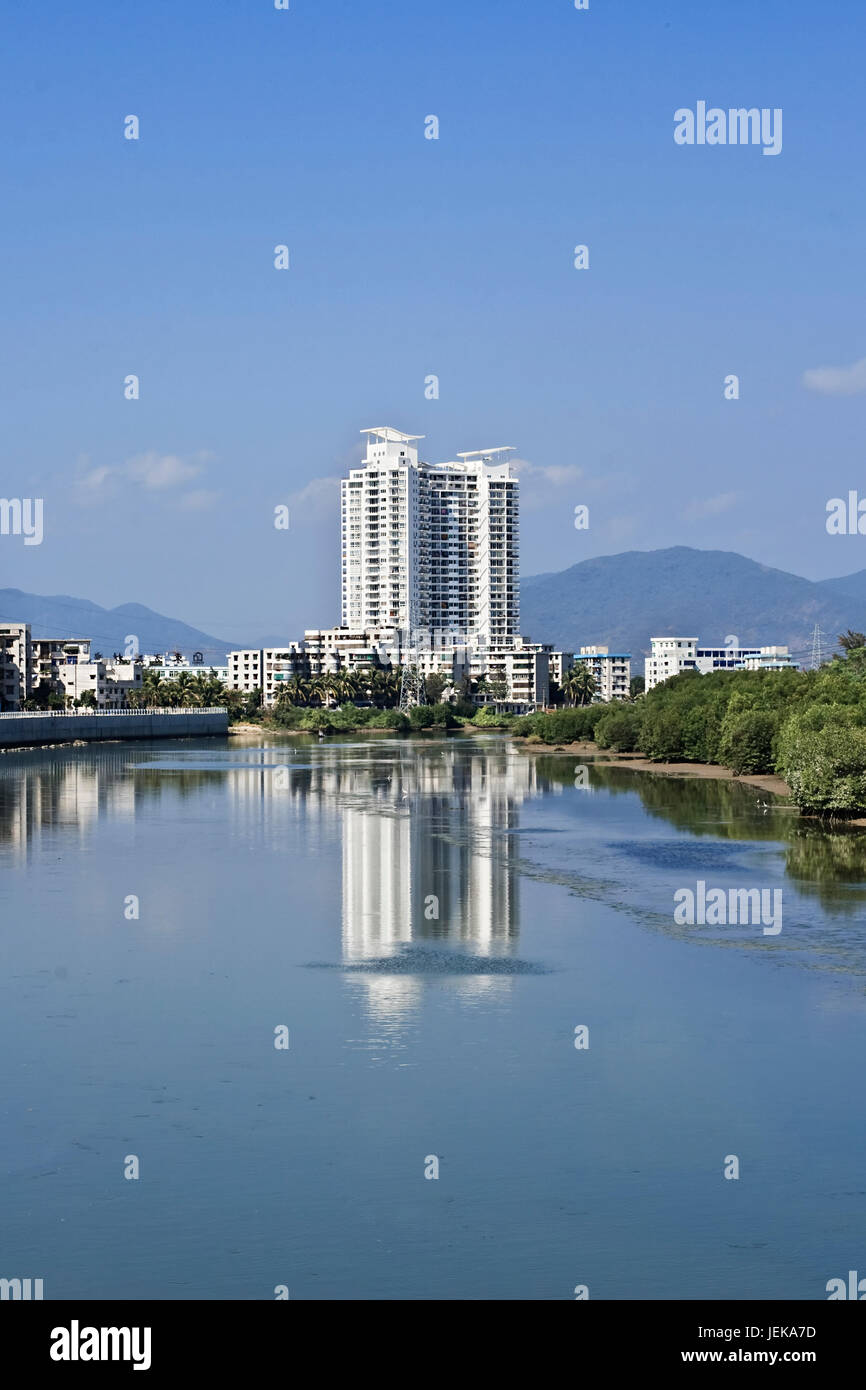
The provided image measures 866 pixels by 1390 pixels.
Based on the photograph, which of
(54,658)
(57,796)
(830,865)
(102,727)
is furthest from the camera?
(54,658)

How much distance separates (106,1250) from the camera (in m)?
16.2

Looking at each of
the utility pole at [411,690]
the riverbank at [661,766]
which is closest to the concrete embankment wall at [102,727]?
the riverbank at [661,766]

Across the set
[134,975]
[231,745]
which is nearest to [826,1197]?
[134,975]

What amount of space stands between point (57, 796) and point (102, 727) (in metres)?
55.9

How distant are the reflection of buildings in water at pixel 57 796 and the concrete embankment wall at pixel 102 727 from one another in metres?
11.0

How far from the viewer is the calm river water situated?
16219mm

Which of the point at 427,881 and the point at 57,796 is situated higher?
the point at 57,796

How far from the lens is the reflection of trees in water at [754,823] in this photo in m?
38.6

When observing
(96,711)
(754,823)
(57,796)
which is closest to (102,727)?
(96,711)

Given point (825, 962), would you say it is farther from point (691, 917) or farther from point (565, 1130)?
point (565, 1130)

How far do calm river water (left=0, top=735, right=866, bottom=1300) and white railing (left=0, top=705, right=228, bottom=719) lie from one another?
240ft

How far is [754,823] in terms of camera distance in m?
53.0

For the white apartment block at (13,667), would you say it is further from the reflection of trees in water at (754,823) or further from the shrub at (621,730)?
the reflection of trees in water at (754,823)

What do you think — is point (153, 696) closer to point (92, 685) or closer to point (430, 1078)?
point (92, 685)
